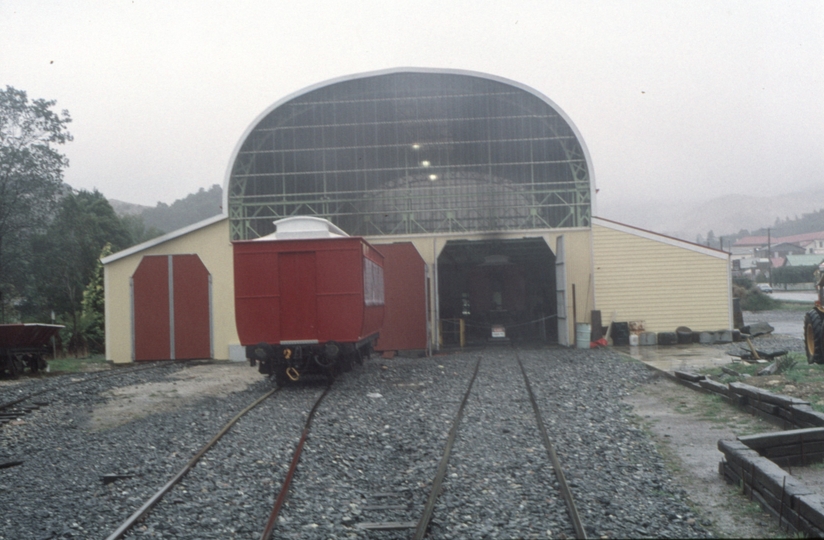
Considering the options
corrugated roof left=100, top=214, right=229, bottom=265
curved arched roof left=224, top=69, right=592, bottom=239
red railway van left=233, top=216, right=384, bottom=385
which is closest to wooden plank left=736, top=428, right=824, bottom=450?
red railway van left=233, top=216, right=384, bottom=385

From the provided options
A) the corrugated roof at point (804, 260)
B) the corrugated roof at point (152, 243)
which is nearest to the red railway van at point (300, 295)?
the corrugated roof at point (152, 243)

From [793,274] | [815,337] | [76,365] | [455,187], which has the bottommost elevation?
[76,365]

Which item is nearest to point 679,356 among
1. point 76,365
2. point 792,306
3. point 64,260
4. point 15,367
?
point 15,367

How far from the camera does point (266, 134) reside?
73.5 ft

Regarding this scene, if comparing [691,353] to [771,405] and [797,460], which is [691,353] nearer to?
[771,405]

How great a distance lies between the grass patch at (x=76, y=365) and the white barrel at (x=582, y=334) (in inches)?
567

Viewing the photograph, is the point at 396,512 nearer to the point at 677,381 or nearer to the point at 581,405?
the point at 581,405

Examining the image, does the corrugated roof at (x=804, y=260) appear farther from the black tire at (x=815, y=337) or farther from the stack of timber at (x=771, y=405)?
the stack of timber at (x=771, y=405)

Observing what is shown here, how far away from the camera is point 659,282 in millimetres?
21500

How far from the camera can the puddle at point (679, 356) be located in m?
15.0

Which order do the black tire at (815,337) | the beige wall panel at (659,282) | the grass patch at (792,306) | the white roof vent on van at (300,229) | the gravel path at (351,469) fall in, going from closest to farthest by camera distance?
the gravel path at (351,469)
the black tire at (815,337)
the white roof vent on van at (300,229)
the beige wall panel at (659,282)
the grass patch at (792,306)

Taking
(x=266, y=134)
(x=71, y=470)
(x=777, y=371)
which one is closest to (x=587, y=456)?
(x=71, y=470)

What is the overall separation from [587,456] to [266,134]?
1802cm

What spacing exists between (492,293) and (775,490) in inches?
857
